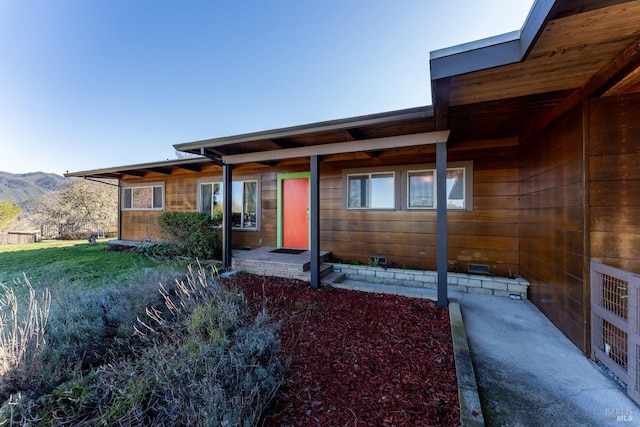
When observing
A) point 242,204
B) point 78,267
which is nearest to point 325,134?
point 242,204

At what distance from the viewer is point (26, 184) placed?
2797cm

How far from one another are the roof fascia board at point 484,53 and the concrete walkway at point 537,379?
2.46m

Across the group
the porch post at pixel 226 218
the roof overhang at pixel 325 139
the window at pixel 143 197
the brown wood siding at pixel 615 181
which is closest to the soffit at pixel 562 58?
the brown wood siding at pixel 615 181

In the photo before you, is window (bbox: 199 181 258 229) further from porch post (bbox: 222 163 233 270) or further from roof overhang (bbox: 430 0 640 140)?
roof overhang (bbox: 430 0 640 140)

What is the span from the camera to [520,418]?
5.37 feet

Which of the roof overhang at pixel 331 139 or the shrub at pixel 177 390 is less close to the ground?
the roof overhang at pixel 331 139

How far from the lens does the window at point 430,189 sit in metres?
4.62

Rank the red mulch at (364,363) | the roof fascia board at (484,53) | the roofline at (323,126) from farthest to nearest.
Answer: the roofline at (323,126) < the roof fascia board at (484,53) < the red mulch at (364,363)

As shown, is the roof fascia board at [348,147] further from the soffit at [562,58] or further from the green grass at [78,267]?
the green grass at [78,267]

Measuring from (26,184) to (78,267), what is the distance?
118 ft

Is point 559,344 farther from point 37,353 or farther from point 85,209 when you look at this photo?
point 85,209

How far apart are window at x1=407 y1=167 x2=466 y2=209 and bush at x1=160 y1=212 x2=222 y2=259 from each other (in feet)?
15.4

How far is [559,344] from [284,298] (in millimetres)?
3162

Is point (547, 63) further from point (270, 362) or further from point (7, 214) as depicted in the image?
point (7, 214)
